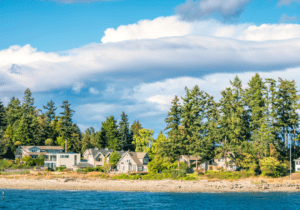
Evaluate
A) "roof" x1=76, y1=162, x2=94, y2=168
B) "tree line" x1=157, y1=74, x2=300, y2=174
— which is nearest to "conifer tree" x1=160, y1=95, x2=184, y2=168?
"tree line" x1=157, y1=74, x2=300, y2=174

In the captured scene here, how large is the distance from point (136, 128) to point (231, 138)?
61385 millimetres

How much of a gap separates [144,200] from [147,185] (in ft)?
50.4

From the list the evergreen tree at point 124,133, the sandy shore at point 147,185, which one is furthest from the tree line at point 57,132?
the sandy shore at point 147,185

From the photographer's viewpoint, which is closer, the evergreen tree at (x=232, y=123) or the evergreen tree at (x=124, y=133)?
the evergreen tree at (x=232, y=123)

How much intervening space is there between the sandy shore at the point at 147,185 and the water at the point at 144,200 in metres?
4.04

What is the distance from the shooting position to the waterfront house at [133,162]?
103812 mm

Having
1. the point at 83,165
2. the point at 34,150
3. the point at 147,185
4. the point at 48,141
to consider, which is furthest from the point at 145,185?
the point at 48,141

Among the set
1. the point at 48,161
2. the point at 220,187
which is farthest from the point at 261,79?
the point at 48,161

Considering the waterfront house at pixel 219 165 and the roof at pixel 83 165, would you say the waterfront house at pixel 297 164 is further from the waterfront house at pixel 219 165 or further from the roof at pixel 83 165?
the roof at pixel 83 165

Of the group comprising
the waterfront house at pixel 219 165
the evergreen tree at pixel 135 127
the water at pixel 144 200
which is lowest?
the water at pixel 144 200

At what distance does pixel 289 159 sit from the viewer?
87.5 m

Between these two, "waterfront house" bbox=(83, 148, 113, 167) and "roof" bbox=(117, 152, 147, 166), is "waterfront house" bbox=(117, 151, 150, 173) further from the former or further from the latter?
"waterfront house" bbox=(83, 148, 113, 167)

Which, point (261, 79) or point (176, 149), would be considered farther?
point (261, 79)

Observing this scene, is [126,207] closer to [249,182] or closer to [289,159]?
[249,182]
